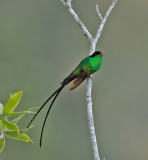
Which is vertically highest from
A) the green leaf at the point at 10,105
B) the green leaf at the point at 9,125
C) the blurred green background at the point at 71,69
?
the green leaf at the point at 10,105

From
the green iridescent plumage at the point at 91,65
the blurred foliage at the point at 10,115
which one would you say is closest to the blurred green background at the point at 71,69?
the green iridescent plumage at the point at 91,65

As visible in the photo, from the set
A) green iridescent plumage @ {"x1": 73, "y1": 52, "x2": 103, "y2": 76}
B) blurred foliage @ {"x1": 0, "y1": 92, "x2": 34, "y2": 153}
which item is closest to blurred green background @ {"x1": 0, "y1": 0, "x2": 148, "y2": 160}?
green iridescent plumage @ {"x1": 73, "y1": 52, "x2": 103, "y2": 76}

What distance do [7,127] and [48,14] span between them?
10107mm

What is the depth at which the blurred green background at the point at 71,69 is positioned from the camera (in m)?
8.54

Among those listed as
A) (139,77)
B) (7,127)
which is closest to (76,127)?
(139,77)

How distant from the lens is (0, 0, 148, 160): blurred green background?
28.0ft

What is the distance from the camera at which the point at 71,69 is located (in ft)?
27.4

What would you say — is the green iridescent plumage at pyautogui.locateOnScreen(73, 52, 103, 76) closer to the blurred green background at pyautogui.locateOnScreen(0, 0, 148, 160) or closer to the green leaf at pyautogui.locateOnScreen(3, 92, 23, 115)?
the green leaf at pyautogui.locateOnScreen(3, 92, 23, 115)

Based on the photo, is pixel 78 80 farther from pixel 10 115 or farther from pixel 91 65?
pixel 10 115

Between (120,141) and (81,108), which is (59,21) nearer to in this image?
(81,108)

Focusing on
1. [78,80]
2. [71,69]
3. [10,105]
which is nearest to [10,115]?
[10,105]

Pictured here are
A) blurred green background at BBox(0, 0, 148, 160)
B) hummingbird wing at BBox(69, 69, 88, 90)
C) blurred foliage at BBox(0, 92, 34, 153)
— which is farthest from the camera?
blurred green background at BBox(0, 0, 148, 160)

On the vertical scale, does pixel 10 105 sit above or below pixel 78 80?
above

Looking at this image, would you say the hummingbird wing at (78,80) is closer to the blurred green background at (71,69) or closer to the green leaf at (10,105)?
the green leaf at (10,105)
